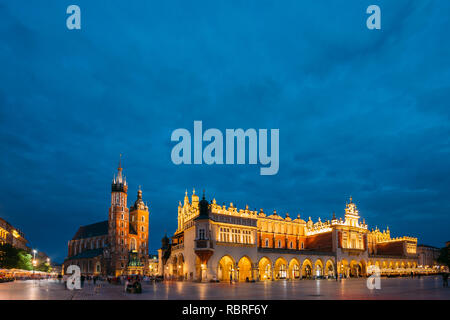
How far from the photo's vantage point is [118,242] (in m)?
136

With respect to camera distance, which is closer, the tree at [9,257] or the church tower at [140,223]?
the tree at [9,257]

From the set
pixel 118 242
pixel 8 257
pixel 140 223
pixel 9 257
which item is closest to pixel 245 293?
pixel 8 257

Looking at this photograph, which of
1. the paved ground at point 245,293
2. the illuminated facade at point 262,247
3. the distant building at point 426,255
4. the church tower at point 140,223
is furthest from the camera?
the church tower at point 140,223

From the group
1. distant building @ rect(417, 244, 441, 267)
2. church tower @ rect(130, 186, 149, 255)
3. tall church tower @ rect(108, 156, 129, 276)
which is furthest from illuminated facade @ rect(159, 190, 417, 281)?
church tower @ rect(130, 186, 149, 255)

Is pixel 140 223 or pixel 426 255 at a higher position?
pixel 140 223

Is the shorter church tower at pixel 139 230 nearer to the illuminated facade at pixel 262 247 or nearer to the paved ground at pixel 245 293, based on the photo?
the illuminated facade at pixel 262 247

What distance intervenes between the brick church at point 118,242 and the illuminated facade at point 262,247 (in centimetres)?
5012

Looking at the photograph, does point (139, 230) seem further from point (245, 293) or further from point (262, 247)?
point (245, 293)

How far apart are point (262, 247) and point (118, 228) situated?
7731 centimetres

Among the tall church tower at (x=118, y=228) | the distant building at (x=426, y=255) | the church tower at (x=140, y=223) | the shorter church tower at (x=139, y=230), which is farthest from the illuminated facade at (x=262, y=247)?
the church tower at (x=140, y=223)

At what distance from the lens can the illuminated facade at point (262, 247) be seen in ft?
209
